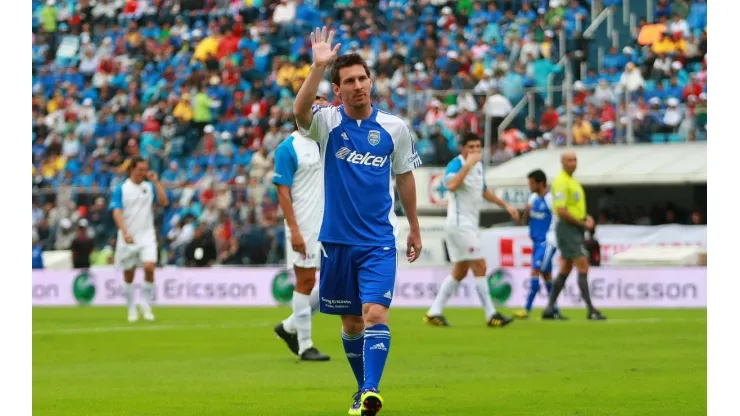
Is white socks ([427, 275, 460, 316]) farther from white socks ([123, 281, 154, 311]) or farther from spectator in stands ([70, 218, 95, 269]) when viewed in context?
spectator in stands ([70, 218, 95, 269])

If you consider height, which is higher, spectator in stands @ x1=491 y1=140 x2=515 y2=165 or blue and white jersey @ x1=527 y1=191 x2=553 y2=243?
spectator in stands @ x1=491 y1=140 x2=515 y2=165

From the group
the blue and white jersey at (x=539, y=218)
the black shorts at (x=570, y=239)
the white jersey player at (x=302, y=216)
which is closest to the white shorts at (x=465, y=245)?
the black shorts at (x=570, y=239)

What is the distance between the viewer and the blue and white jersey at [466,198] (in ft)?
61.9

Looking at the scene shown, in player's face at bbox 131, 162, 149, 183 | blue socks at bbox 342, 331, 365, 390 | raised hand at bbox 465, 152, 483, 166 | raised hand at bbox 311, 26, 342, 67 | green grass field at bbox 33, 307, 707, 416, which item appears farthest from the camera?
player's face at bbox 131, 162, 149, 183

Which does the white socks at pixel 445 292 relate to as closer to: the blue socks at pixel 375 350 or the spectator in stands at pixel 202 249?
the blue socks at pixel 375 350

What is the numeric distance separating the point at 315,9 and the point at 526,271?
17.5 m

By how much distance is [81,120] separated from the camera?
4128 cm

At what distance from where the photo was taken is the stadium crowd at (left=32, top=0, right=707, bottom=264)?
3123 cm

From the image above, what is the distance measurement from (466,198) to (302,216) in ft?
18.3

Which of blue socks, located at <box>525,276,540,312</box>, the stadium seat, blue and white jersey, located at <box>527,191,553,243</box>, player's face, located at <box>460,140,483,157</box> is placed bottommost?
blue socks, located at <box>525,276,540,312</box>

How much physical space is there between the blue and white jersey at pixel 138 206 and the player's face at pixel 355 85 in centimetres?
1337

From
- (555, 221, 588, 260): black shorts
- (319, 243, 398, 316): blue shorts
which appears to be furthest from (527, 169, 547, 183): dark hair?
(319, 243, 398, 316): blue shorts

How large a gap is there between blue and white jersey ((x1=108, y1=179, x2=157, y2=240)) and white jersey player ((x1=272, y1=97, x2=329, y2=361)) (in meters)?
8.05

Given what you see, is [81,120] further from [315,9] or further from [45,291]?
[45,291]
